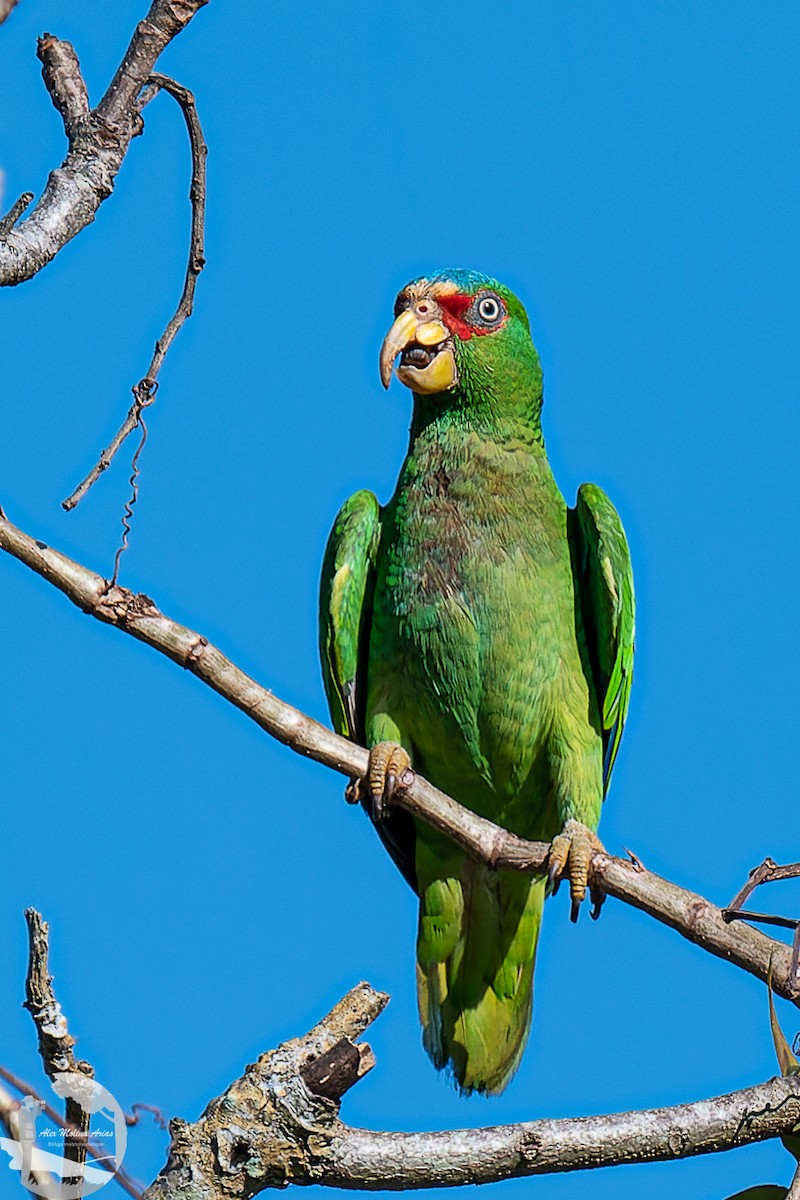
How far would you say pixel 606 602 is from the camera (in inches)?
251

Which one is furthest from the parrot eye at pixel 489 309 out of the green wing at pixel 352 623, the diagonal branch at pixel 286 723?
the diagonal branch at pixel 286 723

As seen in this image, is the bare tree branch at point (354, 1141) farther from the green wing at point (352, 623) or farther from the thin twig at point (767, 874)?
the green wing at point (352, 623)

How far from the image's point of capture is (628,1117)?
3.79 metres

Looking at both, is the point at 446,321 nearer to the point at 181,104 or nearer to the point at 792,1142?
the point at 181,104

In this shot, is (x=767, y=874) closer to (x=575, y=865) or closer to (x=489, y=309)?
→ (x=575, y=865)

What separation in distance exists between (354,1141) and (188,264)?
8.06 feet

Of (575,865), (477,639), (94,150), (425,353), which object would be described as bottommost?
(575,865)

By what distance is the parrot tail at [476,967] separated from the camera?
658cm

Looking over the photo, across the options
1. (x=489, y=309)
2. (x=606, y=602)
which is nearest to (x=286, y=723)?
(x=606, y=602)

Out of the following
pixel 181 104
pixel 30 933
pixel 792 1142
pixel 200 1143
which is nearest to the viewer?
pixel 30 933

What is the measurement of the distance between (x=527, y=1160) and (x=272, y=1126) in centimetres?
64

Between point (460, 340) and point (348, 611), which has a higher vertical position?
point (460, 340)

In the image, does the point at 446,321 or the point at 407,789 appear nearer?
the point at 407,789

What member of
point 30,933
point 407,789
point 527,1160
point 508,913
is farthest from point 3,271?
point 508,913
